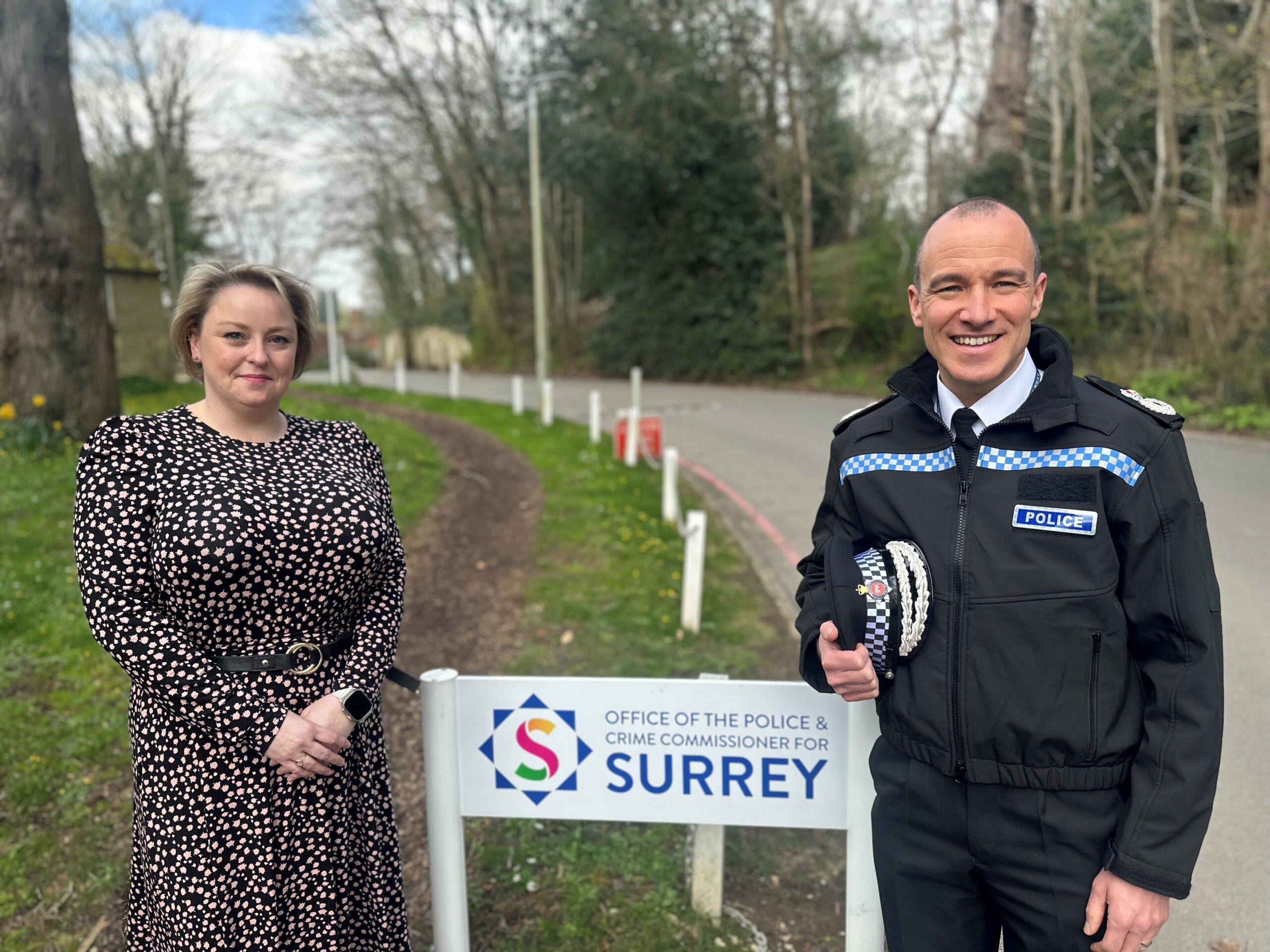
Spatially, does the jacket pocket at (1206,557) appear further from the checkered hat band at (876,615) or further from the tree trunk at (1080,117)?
the tree trunk at (1080,117)

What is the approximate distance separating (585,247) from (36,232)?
1051 inches

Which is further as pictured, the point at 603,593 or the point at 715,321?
the point at 715,321

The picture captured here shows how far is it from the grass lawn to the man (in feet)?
9.54

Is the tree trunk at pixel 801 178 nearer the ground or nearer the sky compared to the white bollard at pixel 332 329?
nearer the sky

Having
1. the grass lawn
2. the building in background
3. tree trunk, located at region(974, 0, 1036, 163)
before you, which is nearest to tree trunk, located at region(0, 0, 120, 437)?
the grass lawn

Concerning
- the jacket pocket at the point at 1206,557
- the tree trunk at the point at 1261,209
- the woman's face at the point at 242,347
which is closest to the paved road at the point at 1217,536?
the jacket pocket at the point at 1206,557

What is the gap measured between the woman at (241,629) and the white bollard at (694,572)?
3.33 m

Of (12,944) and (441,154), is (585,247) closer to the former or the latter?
(441,154)

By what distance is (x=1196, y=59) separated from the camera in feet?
53.1

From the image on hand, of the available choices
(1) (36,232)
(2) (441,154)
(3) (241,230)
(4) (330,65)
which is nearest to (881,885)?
(1) (36,232)

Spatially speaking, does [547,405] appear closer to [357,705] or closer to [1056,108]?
[1056,108]

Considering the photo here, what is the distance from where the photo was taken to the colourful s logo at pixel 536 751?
247 centimetres

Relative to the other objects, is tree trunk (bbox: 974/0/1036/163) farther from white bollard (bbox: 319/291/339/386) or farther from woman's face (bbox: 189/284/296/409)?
woman's face (bbox: 189/284/296/409)

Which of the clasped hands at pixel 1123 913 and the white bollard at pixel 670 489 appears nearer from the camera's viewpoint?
the clasped hands at pixel 1123 913
